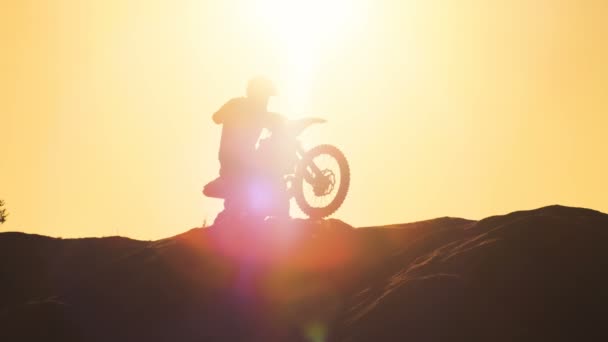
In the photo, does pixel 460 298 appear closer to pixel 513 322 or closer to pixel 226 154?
pixel 513 322

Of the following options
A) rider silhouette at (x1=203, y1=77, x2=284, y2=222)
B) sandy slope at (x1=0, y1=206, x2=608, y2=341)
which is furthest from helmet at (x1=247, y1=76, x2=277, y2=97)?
sandy slope at (x1=0, y1=206, x2=608, y2=341)

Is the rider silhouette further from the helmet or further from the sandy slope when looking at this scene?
the sandy slope

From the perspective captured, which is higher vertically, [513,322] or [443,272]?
[443,272]

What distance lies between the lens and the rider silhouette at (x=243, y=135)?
521 inches

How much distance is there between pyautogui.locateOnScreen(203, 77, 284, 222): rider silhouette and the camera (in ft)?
43.4

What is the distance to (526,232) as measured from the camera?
29.7 feet

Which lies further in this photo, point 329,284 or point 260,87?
point 260,87

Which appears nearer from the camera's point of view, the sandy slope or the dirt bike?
the sandy slope

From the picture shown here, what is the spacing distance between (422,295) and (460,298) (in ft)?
1.60

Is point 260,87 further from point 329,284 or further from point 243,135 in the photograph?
point 329,284

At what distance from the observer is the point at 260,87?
13.3 m

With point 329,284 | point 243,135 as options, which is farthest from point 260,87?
point 329,284

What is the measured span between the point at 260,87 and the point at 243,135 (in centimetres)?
106

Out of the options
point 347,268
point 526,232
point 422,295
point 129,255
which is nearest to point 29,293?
point 129,255
